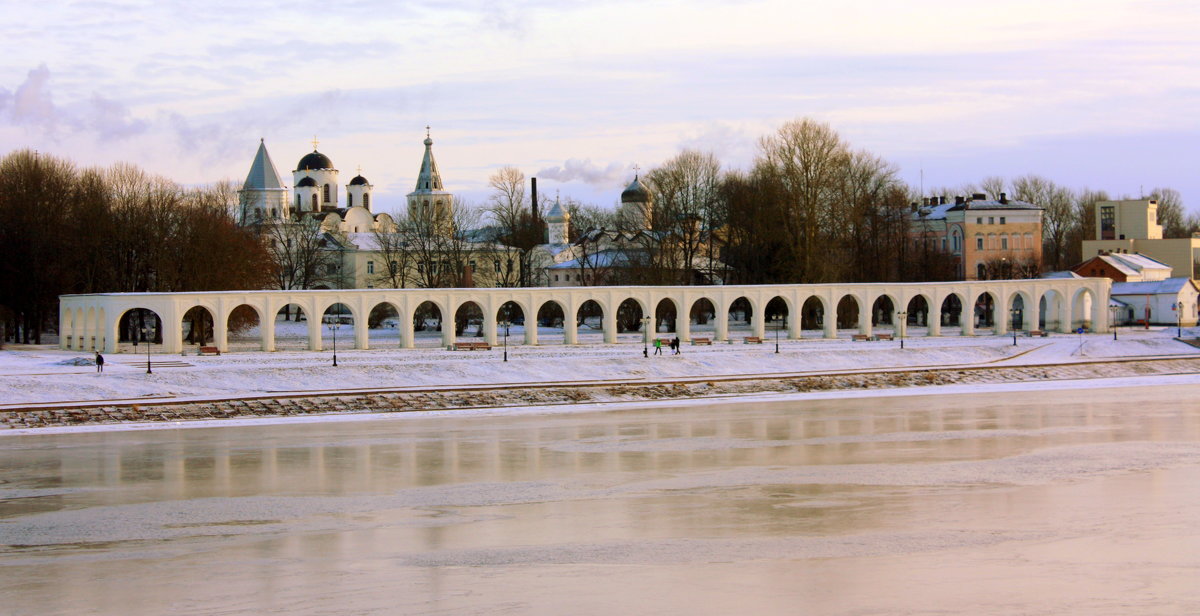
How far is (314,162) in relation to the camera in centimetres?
12556

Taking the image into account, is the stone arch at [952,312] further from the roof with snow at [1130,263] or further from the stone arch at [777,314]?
the stone arch at [777,314]

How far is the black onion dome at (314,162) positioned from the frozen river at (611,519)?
93745 millimetres

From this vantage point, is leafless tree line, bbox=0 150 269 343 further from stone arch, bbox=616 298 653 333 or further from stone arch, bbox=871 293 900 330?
stone arch, bbox=871 293 900 330

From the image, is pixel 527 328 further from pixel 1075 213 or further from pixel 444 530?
pixel 1075 213

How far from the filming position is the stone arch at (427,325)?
206 feet

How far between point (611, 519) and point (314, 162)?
109080 mm

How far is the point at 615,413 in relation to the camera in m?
38.7

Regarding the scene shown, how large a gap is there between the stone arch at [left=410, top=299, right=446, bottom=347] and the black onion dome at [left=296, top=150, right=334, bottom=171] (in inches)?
1672

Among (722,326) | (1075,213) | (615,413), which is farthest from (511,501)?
(1075,213)

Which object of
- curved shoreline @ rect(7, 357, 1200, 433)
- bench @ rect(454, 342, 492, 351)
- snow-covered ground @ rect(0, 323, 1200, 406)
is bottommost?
curved shoreline @ rect(7, 357, 1200, 433)

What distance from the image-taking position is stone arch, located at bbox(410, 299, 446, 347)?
2472 inches

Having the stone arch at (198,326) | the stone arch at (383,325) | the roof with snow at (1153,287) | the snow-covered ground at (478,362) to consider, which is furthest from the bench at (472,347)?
the roof with snow at (1153,287)

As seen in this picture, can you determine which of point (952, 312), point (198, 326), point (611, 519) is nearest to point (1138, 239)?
point (952, 312)

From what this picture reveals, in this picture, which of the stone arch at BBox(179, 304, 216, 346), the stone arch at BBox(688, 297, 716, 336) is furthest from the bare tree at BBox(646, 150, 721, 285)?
the stone arch at BBox(179, 304, 216, 346)
